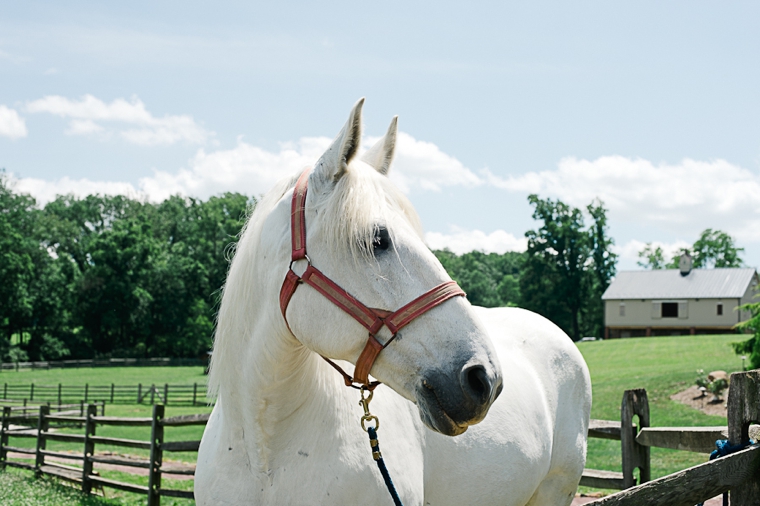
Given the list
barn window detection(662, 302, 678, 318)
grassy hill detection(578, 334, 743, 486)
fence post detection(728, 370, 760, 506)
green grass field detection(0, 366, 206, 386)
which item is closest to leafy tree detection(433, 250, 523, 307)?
barn window detection(662, 302, 678, 318)

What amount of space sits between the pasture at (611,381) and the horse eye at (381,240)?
30.3ft

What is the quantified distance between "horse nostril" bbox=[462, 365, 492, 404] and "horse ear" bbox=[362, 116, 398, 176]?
1057 mm

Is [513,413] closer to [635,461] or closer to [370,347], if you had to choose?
[370,347]

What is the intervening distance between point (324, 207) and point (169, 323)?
63.7 meters

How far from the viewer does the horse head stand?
82.0 inches

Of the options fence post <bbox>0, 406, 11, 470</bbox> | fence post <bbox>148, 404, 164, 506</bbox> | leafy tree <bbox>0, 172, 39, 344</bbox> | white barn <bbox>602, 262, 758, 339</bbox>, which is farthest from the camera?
A: white barn <bbox>602, 262, 758, 339</bbox>

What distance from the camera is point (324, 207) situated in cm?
235

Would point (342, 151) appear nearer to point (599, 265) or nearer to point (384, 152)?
point (384, 152)

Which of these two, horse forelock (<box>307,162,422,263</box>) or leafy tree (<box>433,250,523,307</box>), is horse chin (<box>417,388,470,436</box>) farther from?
leafy tree (<box>433,250,523,307</box>)

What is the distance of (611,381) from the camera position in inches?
1016

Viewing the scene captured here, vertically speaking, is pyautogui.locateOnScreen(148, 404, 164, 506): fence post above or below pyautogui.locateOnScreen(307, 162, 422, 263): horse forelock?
below

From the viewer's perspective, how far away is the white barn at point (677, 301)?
2245 inches

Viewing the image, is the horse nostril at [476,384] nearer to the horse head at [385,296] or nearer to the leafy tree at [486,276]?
the horse head at [385,296]

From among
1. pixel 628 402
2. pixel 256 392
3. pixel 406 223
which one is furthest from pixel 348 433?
pixel 628 402
